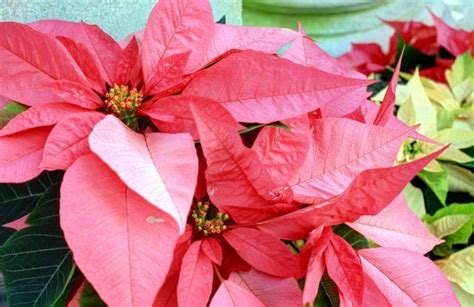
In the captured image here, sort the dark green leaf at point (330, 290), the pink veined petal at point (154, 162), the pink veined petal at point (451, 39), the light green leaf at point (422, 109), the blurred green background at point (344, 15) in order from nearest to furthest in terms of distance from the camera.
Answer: the pink veined petal at point (154, 162)
the dark green leaf at point (330, 290)
the light green leaf at point (422, 109)
the pink veined petal at point (451, 39)
the blurred green background at point (344, 15)

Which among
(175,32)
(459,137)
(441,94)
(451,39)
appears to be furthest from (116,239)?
(451,39)

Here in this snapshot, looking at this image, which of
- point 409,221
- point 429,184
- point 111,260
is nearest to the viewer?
point 111,260

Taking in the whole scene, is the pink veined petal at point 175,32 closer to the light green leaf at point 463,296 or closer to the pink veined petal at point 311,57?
the pink veined petal at point 311,57

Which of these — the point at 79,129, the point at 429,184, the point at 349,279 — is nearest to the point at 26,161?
the point at 79,129

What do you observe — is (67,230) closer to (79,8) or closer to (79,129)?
(79,129)

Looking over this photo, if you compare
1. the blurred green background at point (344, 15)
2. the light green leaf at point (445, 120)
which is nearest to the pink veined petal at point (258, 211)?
the light green leaf at point (445, 120)

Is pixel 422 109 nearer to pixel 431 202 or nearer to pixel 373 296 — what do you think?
pixel 431 202

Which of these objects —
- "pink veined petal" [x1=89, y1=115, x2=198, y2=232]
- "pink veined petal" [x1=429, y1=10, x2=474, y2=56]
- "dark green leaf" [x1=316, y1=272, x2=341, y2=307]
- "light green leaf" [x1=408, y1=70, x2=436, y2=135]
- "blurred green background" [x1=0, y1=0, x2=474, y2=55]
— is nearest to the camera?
"pink veined petal" [x1=89, y1=115, x2=198, y2=232]

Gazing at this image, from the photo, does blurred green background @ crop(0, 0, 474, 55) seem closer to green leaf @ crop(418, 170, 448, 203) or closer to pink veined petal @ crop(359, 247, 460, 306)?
green leaf @ crop(418, 170, 448, 203)

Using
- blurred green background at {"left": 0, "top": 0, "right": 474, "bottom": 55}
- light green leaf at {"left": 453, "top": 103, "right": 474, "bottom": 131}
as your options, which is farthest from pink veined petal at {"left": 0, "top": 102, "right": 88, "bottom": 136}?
blurred green background at {"left": 0, "top": 0, "right": 474, "bottom": 55}
